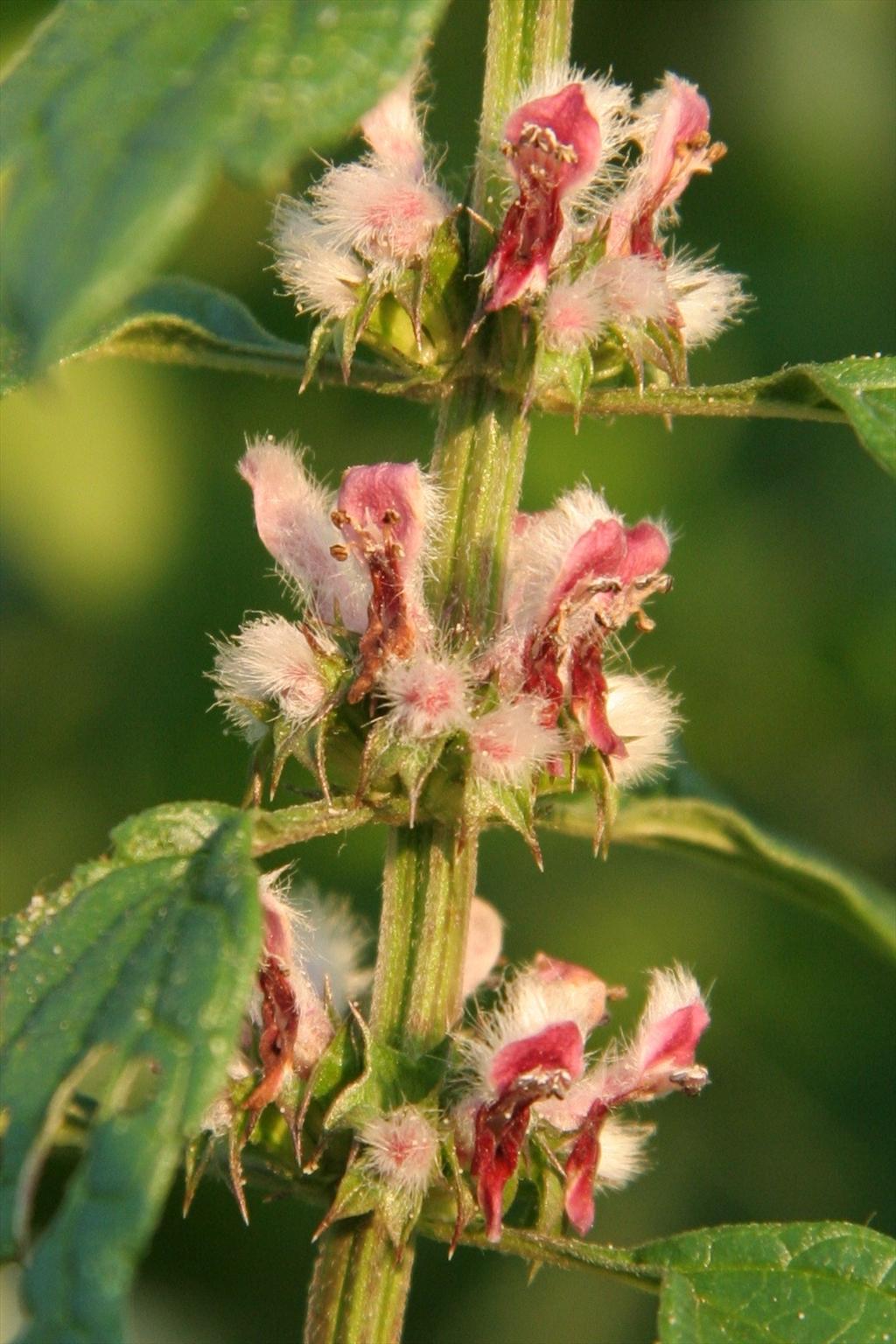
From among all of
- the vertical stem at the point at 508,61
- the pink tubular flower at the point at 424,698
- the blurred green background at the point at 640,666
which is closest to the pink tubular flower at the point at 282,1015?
the pink tubular flower at the point at 424,698

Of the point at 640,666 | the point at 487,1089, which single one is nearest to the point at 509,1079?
the point at 487,1089

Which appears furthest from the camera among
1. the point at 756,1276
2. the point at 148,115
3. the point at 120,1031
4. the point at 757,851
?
the point at 757,851

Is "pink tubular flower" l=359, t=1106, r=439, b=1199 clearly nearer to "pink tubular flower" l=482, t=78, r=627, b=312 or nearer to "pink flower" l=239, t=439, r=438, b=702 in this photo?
"pink flower" l=239, t=439, r=438, b=702

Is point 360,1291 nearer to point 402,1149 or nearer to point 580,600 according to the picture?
point 402,1149

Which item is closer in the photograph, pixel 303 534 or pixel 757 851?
pixel 303 534

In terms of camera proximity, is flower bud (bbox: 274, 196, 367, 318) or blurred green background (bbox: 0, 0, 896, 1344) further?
blurred green background (bbox: 0, 0, 896, 1344)

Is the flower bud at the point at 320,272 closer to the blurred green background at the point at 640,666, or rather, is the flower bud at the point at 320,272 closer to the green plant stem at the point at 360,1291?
the green plant stem at the point at 360,1291

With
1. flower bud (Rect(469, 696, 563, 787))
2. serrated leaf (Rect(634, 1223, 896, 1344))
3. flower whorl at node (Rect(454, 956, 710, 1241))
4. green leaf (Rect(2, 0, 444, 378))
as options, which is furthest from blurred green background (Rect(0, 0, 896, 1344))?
green leaf (Rect(2, 0, 444, 378))

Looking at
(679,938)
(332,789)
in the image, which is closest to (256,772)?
(332,789)
